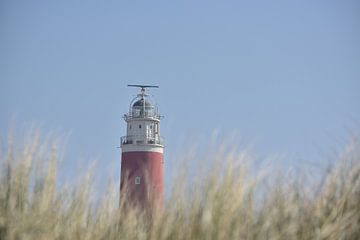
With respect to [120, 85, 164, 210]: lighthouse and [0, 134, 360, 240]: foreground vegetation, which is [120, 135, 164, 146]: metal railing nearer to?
[120, 85, 164, 210]: lighthouse

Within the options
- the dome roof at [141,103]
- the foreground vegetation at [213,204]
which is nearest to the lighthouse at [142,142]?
the dome roof at [141,103]

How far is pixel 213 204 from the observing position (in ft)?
9.45

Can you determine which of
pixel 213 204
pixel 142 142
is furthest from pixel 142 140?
pixel 213 204

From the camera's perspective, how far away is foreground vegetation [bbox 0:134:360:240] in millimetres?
2838

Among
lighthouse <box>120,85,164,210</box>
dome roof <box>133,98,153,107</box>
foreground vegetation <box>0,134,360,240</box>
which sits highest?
dome roof <box>133,98,153,107</box>

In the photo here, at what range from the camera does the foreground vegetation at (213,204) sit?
2838 millimetres

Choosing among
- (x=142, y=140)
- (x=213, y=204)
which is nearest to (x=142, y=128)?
(x=142, y=140)

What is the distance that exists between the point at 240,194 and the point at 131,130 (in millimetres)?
18458

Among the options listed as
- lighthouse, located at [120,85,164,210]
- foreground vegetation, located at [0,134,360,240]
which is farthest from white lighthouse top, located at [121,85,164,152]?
foreground vegetation, located at [0,134,360,240]

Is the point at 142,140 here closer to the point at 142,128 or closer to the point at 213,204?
the point at 142,128

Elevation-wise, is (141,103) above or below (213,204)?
above

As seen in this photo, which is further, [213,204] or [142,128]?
[142,128]

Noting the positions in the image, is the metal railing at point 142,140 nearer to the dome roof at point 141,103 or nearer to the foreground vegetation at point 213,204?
the dome roof at point 141,103

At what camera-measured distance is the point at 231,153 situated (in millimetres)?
3141
